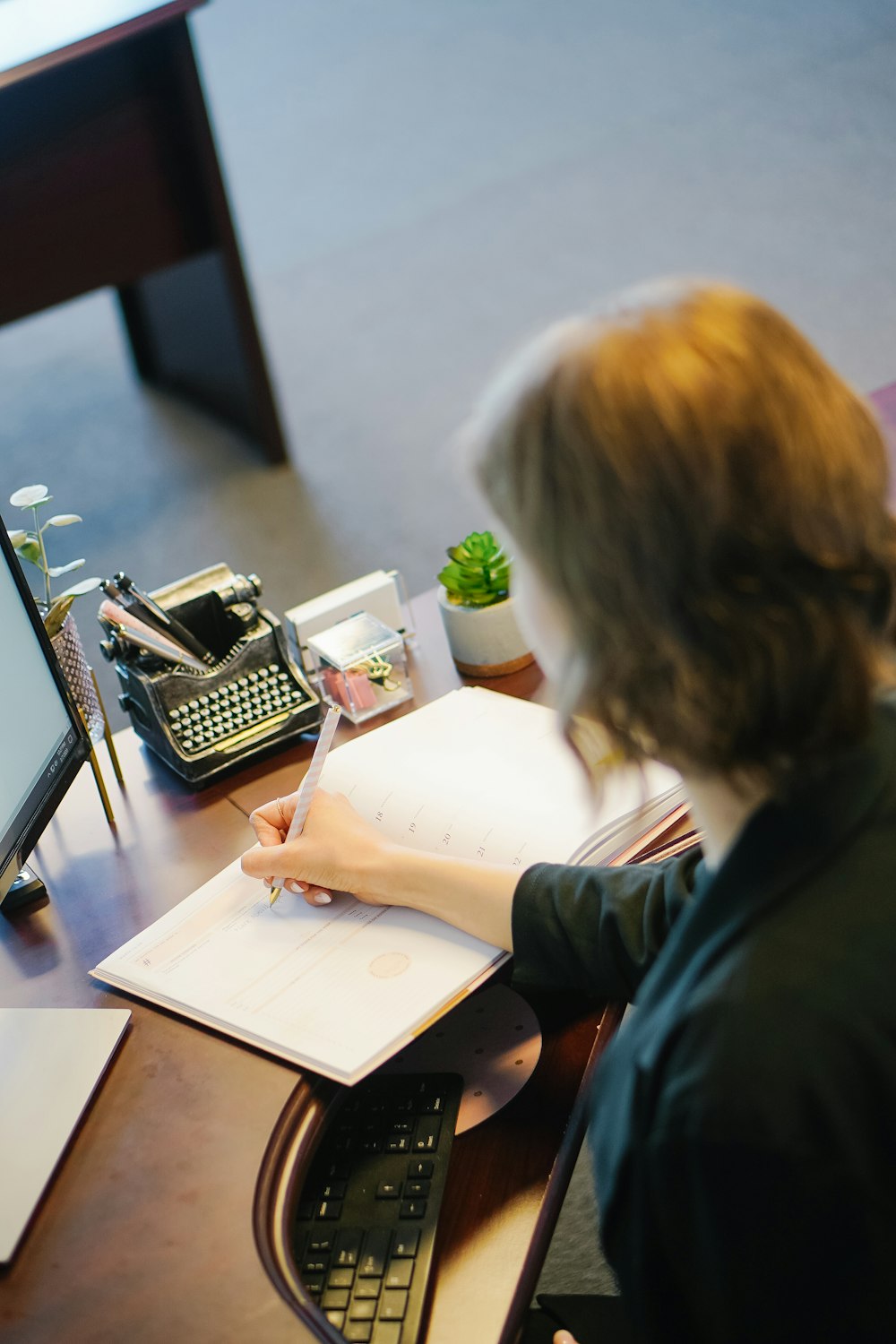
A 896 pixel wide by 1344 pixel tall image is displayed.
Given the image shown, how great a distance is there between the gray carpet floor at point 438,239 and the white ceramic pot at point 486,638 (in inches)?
46.1

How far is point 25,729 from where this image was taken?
1.15 meters

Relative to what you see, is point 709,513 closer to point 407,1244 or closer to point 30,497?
point 407,1244

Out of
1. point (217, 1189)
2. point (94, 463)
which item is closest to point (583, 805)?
point (217, 1189)

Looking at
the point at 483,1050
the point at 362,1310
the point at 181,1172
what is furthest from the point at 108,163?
the point at 362,1310

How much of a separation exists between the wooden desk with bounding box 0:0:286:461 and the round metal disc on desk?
8.27 feet

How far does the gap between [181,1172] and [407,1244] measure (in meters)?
0.17

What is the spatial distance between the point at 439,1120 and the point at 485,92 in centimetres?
517

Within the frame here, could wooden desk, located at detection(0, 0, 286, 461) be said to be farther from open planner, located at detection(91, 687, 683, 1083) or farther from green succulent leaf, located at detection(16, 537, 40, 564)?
open planner, located at detection(91, 687, 683, 1083)

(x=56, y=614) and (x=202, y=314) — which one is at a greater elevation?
(x=202, y=314)

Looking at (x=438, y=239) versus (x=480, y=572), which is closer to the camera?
(x=480, y=572)

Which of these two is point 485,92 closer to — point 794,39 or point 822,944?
point 794,39

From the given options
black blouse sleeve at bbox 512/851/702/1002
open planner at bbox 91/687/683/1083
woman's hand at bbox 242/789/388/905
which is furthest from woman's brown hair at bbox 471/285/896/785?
woman's hand at bbox 242/789/388/905

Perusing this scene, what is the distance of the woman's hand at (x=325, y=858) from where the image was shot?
3.66ft

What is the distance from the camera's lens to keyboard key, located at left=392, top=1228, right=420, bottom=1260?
3.13ft
